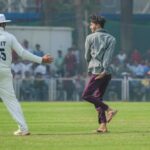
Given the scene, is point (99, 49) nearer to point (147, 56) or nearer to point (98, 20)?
point (98, 20)

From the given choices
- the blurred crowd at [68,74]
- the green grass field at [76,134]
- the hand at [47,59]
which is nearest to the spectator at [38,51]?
the blurred crowd at [68,74]

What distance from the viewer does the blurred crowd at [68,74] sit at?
37531 millimetres

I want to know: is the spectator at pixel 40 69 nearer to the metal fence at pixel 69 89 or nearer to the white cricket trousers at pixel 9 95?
the metal fence at pixel 69 89

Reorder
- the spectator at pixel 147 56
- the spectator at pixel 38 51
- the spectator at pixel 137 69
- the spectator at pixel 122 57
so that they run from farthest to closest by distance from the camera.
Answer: the spectator at pixel 147 56 → the spectator at pixel 122 57 → the spectator at pixel 38 51 → the spectator at pixel 137 69

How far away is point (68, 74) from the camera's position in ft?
135

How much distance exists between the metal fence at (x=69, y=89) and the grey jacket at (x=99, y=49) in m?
20.2

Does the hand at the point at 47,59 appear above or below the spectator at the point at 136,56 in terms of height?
above

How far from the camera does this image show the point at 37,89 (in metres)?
Answer: 37.5

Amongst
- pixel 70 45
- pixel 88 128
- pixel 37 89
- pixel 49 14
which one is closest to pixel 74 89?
pixel 37 89

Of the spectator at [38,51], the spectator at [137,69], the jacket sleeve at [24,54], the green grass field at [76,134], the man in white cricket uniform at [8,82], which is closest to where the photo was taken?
the green grass field at [76,134]

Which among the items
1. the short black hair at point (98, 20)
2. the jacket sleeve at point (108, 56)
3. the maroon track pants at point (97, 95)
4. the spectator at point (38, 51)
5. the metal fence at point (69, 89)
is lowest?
the metal fence at point (69, 89)

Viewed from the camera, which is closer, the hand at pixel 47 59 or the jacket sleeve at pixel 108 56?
the hand at pixel 47 59

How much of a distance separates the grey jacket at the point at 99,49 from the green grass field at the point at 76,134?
3.90 ft

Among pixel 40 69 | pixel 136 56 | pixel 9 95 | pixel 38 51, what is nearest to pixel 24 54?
pixel 9 95
